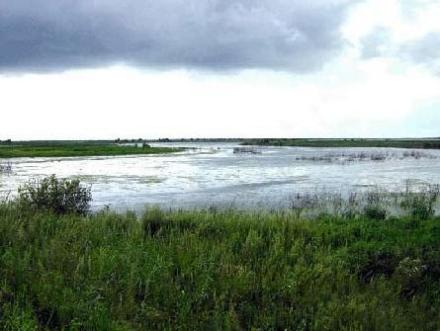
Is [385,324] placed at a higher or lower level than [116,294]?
lower

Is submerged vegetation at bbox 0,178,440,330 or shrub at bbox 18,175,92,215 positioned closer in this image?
submerged vegetation at bbox 0,178,440,330

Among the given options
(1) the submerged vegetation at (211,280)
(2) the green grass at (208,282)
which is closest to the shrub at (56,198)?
(1) the submerged vegetation at (211,280)

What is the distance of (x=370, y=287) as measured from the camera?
933cm

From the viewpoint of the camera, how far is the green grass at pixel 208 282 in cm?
691

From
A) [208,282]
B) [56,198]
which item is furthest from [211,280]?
[56,198]

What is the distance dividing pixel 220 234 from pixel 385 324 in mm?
5718

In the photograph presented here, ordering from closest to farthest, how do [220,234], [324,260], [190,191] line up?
[324,260]
[220,234]
[190,191]

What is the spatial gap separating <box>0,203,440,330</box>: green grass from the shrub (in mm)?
2884

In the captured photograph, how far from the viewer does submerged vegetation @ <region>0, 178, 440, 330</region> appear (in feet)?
22.7

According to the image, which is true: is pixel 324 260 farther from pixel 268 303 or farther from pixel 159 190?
pixel 159 190

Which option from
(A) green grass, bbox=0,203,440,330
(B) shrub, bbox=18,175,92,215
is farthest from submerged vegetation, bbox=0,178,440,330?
(B) shrub, bbox=18,175,92,215

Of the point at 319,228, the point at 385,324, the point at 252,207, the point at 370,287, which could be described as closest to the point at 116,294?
the point at 385,324

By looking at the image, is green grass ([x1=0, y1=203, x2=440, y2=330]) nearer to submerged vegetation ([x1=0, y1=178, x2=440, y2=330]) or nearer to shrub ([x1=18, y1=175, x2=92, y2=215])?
submerged vegetation ([x1=0, y1=178, x2=440, y2=330])

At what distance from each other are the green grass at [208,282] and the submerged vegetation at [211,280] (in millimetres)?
21
